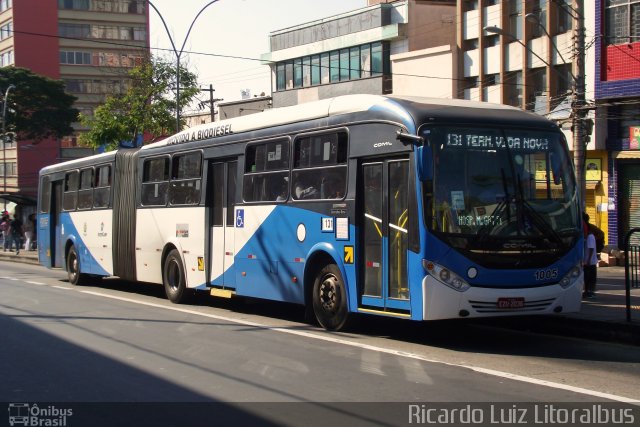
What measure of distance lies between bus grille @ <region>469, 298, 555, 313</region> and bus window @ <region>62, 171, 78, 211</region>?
14426 millimetres

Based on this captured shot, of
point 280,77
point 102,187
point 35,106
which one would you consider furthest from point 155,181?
point 35,106

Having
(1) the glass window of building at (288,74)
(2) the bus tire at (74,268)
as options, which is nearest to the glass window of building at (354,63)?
(1) the glass window of building at (288,74)

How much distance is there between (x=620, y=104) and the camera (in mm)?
29328

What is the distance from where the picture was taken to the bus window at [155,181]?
1722 cm

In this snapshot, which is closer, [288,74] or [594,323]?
[594,323]

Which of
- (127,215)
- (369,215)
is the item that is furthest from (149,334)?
(127,215)

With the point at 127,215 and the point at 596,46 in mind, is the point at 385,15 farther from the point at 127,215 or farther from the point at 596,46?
the point at 127,215

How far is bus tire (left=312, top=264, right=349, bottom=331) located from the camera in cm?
1162

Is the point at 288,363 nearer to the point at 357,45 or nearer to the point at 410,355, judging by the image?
the point at 410,355

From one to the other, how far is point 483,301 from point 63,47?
281ft

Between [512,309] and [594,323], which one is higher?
[512,309]

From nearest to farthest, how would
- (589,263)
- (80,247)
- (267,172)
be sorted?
1. (267,172)
2. (589,263)
3. (80,247)

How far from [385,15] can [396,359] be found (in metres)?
40.2

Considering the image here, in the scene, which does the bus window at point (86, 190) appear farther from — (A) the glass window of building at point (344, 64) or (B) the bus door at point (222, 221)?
(A) the glass window of building at point (344, 64)
